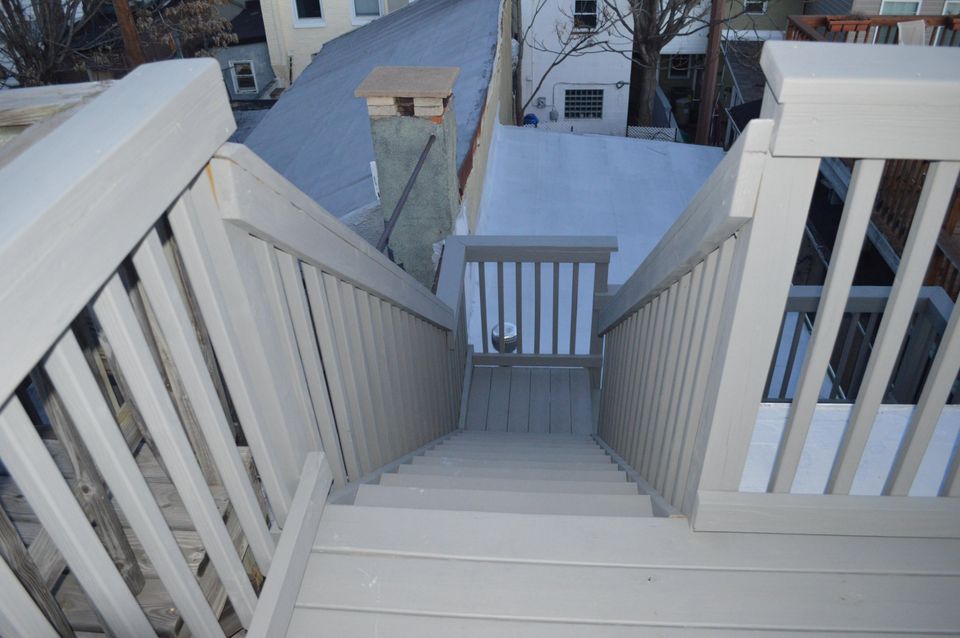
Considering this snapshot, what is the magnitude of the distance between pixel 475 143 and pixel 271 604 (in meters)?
4.07

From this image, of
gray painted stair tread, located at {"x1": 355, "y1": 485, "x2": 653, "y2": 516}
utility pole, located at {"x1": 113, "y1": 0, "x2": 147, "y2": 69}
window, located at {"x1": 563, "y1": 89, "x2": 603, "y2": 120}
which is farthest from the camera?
window, located at {"x1": 563, "y1": 89, "x2": 603, "y2": 120}

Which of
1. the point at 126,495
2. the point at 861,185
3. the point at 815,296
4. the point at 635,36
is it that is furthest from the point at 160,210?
the point at 635,36

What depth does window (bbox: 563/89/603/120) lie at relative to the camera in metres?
15.3

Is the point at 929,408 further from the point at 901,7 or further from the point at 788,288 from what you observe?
the point at 901,7

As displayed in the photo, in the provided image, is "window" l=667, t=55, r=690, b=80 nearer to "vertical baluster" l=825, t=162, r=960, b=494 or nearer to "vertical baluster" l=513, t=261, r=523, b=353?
"vertical baluster" l=513, t=261, r=523, b=353

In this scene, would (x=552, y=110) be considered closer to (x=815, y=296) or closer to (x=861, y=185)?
(x=815, y=296)

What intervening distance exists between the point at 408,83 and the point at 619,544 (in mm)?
2732

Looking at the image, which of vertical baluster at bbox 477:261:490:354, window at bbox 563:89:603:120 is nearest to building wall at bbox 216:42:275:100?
window at bbox 563:89:603:120

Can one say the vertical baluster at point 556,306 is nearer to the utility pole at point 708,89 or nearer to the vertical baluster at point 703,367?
the vertical baluster at point 703,367

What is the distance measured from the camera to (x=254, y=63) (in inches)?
622

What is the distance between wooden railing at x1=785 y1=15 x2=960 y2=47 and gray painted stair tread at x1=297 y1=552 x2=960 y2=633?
6.81 meters

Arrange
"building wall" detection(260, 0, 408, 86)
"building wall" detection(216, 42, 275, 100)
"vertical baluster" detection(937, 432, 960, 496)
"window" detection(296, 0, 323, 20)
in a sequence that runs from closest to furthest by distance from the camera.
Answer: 1. "vertical baluster" detection(937, 432, 960, 496)
2. "building wall" detection(260, 0, 408, 86)
3. "window" detection(296, 0, 323, 20)
4. "building wall" detection(216, 42, 275, 100)

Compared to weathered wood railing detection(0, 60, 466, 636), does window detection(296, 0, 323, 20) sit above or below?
below

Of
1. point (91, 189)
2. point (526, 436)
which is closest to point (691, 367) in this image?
point (91, 189)
